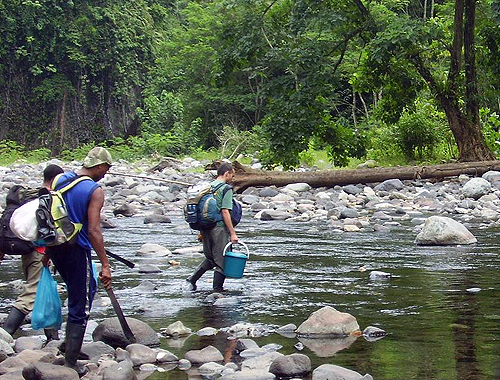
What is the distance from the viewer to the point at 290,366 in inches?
186

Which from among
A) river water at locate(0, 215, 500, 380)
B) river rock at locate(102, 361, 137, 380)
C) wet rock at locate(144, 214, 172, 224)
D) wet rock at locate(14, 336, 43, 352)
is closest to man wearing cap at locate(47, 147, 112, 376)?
river rock at locate(102, 361, 137, 380)

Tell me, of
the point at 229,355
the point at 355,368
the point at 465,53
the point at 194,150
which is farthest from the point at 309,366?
the point at 194,150

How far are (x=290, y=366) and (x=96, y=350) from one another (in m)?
1.39

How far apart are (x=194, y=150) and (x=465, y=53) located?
15829mm

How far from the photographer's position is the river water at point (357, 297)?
5164 millimetres

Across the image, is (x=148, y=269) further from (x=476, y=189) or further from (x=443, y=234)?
(x=476, y=189)

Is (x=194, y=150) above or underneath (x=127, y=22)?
underneath

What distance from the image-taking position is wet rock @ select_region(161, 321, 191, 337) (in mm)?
5898

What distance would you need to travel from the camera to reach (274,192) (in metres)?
17.6

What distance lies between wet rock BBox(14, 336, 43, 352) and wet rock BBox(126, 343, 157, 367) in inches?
28.1

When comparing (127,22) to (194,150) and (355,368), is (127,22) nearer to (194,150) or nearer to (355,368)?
(194,150)

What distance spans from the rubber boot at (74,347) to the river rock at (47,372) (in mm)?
198

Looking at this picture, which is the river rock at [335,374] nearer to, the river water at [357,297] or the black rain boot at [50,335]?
the river water at [357,297]

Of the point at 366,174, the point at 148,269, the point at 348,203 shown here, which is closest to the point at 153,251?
the point at 148,269
